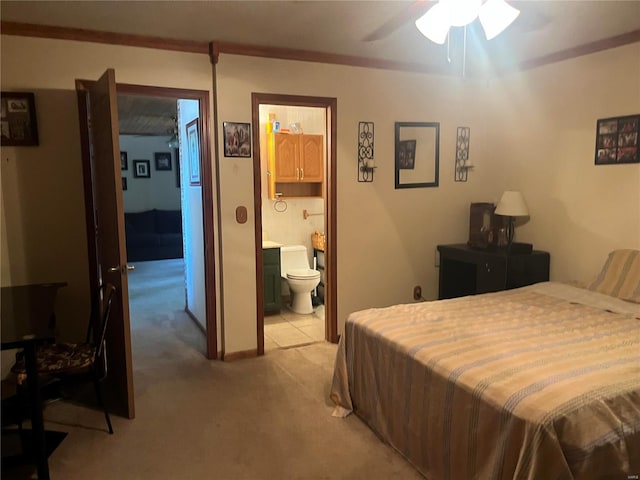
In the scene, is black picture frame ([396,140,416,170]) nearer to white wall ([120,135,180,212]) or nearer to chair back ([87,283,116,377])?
chair back ([87,283,116,377])

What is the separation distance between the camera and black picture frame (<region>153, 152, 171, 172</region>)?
31.1ft

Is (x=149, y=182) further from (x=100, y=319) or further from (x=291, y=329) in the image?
(x=100, y=319)

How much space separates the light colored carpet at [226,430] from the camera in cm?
232

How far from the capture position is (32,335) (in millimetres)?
1996

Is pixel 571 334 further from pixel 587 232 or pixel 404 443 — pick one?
pixel 587 232

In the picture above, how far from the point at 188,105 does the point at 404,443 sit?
335 cm

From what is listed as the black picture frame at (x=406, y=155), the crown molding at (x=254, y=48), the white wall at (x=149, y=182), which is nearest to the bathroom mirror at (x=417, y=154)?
the black picture frame at (x=406, y=155)

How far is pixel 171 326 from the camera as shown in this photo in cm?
458

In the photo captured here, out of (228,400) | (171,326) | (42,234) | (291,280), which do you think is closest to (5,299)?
(42,234)

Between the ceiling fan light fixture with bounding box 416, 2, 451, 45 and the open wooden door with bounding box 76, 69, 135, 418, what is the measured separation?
163 centimetres

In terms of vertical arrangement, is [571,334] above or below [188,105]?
below

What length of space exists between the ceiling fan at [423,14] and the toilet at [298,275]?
2.79 m

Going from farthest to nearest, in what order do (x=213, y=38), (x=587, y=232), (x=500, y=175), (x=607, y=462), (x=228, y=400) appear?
(x=500, y=175) → (x=587, y=232) → (x=213, y=38) → (x=228, y=400) → (x=607, y=462)

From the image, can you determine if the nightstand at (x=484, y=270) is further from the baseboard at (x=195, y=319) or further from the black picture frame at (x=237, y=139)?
the baseboard at (x=195, y=319)
